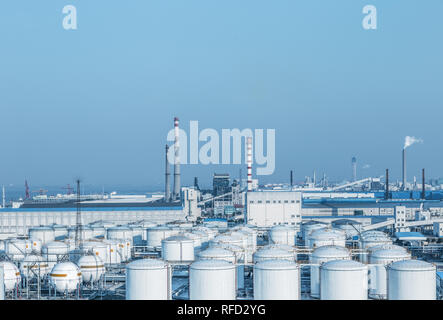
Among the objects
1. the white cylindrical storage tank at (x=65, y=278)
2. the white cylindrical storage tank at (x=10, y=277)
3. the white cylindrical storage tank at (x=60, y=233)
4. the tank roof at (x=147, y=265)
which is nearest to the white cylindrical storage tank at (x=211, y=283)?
the tank roof at (x=147, y=265)

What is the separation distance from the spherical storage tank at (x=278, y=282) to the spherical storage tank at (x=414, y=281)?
61.4 inches

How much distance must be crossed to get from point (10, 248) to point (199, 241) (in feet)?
15.3

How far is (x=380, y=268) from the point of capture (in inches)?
427

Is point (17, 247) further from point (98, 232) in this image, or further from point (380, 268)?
point (380, 268)

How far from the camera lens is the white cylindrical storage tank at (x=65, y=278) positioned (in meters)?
11.0

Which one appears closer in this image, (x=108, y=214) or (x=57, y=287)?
(x=57, y=287)

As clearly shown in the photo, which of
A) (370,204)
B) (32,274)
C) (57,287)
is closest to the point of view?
(57,287)

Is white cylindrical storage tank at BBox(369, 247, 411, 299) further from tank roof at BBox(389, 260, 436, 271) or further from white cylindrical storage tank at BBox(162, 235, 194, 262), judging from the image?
white cylindrical storage tank at BBox(162, 235, 194, 262)

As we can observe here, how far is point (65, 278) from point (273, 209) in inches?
Answer: 563

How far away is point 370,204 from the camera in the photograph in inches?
1190

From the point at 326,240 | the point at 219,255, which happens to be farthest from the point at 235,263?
the point at 326,240

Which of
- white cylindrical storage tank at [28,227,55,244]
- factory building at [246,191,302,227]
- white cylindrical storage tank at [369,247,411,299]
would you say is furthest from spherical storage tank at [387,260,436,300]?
factory building at [246,191,302,227]
